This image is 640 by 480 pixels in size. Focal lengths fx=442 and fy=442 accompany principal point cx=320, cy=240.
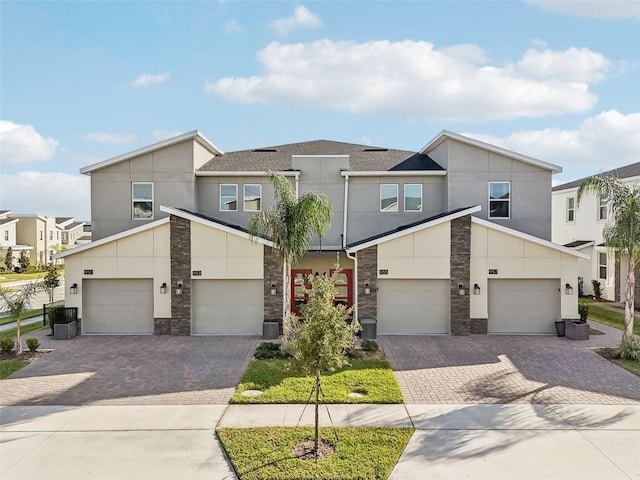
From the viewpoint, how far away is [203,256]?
56.9 feet

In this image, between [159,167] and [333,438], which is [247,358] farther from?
[159,167]

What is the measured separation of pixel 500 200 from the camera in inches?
797

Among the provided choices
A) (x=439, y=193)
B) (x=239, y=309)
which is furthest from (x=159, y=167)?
(x=439, y=193)

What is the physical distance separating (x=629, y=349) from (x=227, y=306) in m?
13.9

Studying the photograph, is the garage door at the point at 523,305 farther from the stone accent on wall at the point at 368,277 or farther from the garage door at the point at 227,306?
the garage door at the point at 227,306

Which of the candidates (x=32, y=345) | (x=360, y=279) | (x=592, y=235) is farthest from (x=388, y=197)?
(x=32, y=345)

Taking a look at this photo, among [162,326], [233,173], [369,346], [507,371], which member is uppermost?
[233,173]

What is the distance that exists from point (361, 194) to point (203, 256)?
790cm

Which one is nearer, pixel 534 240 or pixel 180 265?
pixel 534 240

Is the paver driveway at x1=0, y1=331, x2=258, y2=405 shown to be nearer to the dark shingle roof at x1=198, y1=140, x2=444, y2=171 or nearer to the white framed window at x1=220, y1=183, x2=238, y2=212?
the white framed window at x1=220, y1=183, x2=238, y2=212

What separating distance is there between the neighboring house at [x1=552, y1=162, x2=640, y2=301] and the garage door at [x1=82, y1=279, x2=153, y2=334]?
20733 mm

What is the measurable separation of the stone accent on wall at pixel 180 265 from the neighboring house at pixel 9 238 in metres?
45.0

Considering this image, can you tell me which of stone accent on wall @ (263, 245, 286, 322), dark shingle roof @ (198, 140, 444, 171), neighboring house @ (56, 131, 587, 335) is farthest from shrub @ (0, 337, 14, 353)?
dark shingle roof @ (198, 140, 444, 171)

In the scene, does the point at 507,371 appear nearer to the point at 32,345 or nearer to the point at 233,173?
the point at 233,173
